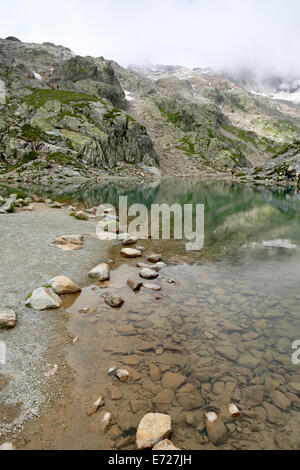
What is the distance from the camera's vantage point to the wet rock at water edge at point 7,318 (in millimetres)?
7730

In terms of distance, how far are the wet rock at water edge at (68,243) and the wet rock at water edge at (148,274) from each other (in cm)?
576

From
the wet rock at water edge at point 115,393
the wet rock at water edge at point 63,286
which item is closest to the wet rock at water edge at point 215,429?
the wet rock at water edge at point 115,393

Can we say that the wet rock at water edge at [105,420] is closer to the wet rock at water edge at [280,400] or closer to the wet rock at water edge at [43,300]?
the wet rock at water edge at [280,400]

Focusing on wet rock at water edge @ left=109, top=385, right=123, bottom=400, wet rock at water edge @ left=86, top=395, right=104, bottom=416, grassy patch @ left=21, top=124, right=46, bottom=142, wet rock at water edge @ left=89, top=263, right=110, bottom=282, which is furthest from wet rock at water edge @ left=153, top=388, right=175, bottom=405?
grassy patch @ left=21, top=124, right=46, bottom=142

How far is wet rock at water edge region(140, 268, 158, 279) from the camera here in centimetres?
1241

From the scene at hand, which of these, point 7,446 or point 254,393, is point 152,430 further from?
point 254,393

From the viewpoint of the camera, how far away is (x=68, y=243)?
54.9ft

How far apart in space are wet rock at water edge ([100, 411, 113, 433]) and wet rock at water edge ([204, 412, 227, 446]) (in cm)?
200

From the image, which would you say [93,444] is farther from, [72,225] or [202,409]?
[72,225]

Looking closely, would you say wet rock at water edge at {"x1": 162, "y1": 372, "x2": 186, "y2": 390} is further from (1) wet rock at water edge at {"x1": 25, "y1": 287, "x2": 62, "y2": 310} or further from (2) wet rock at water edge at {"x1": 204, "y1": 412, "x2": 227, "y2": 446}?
(1) wet rock at water edge at {"x1": 25, "y1": 287, "x2": 62, "y2": 310}
